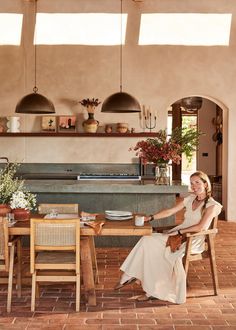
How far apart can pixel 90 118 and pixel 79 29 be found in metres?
1.71

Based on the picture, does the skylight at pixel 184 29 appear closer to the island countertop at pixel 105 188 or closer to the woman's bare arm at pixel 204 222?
the island countertop at pixel 105 188

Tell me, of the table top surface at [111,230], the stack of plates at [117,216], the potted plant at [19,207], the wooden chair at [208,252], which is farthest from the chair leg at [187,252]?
the potted plant at [19,207]

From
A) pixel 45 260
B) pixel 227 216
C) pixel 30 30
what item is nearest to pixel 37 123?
pixel 30 30

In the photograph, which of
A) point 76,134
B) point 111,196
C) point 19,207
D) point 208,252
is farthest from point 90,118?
point 208,252

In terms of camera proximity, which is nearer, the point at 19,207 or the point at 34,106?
the point at 19,207

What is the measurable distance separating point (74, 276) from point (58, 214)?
2.85ft

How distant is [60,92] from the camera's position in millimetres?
10266

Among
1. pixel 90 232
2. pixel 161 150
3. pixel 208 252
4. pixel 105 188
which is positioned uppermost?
pixel 161 150

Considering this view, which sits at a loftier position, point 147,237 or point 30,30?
point 30,30

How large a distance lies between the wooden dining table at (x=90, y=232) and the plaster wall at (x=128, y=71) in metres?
5.49

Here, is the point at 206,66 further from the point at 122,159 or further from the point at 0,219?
the point at 0,219

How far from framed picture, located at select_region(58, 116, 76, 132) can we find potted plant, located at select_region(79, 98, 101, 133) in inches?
10.1

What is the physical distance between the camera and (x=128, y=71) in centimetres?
1023

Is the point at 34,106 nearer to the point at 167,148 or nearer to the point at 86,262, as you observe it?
the point at 167,148
